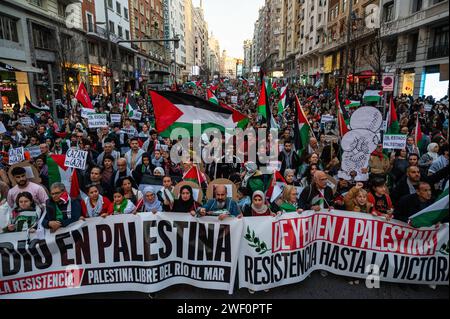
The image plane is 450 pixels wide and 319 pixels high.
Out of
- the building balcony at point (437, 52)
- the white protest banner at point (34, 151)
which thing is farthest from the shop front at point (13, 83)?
the building balcony at point (437, 52)

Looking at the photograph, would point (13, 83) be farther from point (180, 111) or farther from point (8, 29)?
point (180, 111)

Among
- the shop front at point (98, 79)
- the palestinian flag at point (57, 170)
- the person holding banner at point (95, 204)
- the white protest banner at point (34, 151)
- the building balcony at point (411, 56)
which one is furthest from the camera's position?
the shop front at point (98, 79)

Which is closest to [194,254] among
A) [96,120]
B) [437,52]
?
[96,120]

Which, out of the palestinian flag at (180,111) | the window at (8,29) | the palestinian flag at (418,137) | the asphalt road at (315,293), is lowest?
the asphalt road at (315,293)

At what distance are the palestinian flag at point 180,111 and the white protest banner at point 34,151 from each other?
3.83 meters

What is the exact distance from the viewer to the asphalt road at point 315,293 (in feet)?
13.2

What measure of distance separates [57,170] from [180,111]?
3.03m

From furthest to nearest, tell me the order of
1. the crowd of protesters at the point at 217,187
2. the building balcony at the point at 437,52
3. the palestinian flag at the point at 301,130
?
1. the building balcony at the point at 437,52
2. the palestinian flag at the point at 301,130
3. the crowd of protesters at the point at 217,187

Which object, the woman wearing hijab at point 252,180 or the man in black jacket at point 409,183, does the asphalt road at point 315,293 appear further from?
the woman wearing hijab at point 252,180

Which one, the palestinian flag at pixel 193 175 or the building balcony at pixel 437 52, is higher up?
the building balcony at pixel 437 52

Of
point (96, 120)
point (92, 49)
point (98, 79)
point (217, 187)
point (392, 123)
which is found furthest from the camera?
point (98, 79)

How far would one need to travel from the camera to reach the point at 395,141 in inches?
265

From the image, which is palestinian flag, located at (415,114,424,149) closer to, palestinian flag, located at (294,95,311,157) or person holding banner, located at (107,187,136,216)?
palestinian flag, located at (294,95,311,157)

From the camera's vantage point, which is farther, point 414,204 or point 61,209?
point 61,209
